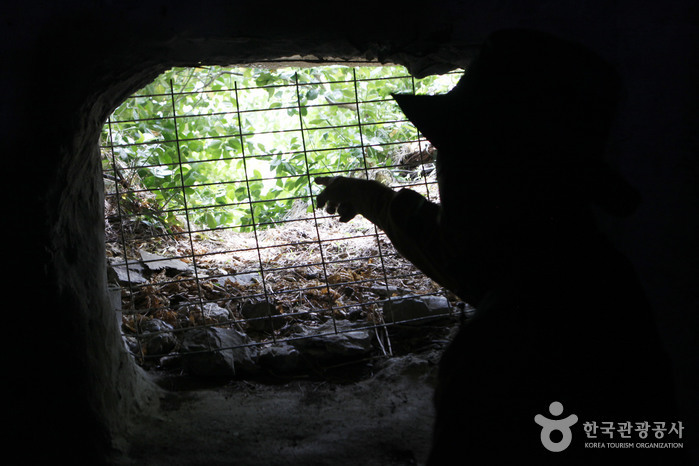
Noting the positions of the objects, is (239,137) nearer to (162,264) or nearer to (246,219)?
(246,219)

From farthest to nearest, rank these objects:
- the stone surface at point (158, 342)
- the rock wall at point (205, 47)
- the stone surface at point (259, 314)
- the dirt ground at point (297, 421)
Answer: the stone surface at point (259, 314) < the stone surface at point (158, 342) < the dirt ground at point (297, 421) < the rock wall at point (205, 47)

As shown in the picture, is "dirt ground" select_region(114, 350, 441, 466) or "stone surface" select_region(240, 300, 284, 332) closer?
"dirt ground" select_region(114, 350, 441, 466)

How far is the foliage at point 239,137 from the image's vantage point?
390 centimetres

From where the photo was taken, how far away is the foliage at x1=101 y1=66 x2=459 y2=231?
3.90 metres

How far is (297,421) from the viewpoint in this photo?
195 centimetres

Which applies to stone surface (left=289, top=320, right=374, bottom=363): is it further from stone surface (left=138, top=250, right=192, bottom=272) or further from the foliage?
the foliage

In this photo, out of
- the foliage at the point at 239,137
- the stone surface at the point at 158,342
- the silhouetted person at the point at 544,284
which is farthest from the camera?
the foliage at the point at 239,137

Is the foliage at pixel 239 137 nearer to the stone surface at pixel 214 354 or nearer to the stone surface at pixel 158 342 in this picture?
the stone surface at pixel 158 342

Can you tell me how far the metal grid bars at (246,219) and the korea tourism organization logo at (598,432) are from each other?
1.39 m

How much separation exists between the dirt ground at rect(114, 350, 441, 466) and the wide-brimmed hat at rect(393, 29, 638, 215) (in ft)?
3.60

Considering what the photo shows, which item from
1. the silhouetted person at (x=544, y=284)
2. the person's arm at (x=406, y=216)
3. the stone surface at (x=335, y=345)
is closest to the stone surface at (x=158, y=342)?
the stone surface at (x=335, y=345)

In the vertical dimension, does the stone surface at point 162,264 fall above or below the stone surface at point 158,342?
above

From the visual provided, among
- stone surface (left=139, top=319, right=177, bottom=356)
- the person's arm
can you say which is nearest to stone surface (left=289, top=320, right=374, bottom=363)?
stone surface (left=139, top=319, right=177, bottom=356)

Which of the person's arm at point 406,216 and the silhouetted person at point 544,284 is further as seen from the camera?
the person's arm at point 406,216
